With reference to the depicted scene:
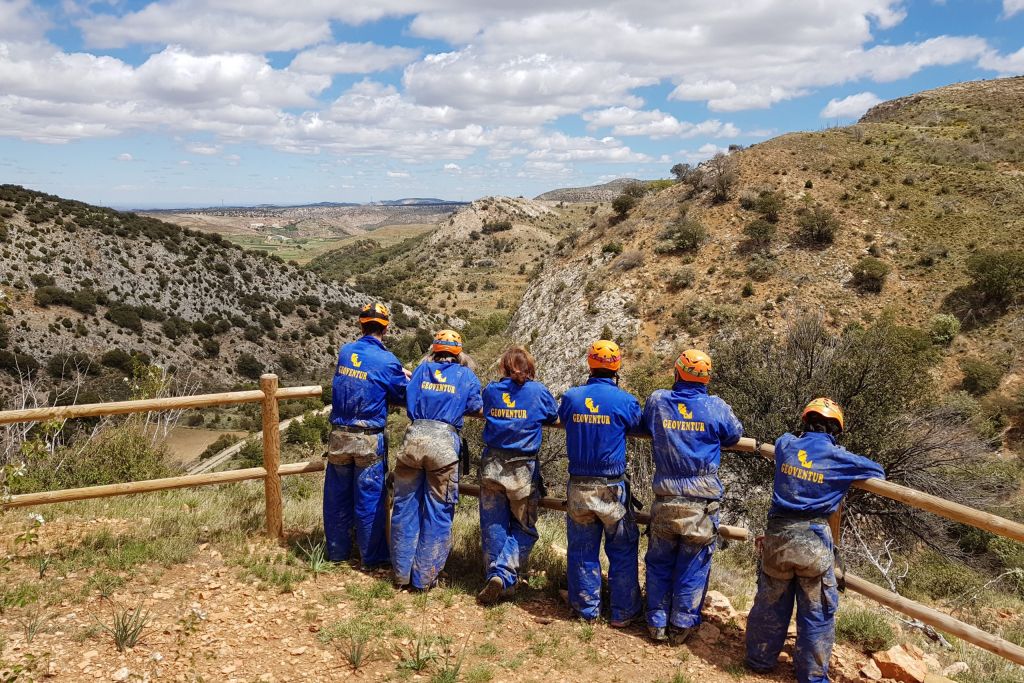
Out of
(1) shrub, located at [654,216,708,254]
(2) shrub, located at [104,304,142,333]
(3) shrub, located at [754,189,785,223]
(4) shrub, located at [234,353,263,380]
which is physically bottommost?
(4) shrub, located at [234,353,263,380]

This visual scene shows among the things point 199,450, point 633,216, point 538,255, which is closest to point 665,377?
point 633,216

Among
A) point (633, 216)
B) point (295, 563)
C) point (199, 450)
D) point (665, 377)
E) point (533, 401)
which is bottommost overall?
point (199, 450)

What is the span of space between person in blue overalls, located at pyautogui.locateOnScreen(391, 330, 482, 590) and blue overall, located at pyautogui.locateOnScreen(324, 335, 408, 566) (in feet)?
1.13

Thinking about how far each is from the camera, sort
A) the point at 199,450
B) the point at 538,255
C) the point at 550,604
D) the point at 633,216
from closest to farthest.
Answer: the point at 550,604 → the point at 199,450 → the point at 633,216 → the point at 538,255

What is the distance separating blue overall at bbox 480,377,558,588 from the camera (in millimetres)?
5398

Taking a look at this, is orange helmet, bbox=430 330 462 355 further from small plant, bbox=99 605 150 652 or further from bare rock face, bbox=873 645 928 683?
bare rock face, bbox=873 645 928 683

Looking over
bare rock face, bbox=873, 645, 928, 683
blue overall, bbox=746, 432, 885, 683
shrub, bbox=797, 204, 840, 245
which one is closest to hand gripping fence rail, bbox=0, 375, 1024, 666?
blue overall, bbox=746, 432, 885, 683

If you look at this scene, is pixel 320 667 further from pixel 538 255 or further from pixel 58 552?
pixel 538 255

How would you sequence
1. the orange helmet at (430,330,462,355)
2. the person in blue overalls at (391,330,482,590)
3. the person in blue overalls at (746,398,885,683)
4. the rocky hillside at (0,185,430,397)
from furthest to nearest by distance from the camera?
the rocky hillside at (0,185,430,397)
the orange helmet at (430,330,462,355)
the person in blue overalls at (391,330,482,590)
the person in blue overalls at (746,398,885,683)

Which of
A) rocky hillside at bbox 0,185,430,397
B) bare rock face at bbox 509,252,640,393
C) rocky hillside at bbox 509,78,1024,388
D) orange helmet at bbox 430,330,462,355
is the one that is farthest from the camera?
rocky hillside at bbox 0,185,430,397

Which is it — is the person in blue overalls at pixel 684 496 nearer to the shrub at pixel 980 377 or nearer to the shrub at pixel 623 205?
the shrub at pixel 980 377

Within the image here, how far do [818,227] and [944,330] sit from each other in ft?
25.7

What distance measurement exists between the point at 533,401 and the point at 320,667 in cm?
256

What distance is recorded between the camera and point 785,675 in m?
4.66
